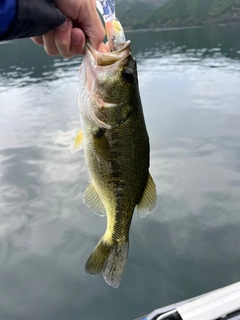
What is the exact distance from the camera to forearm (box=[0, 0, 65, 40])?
1366 mm

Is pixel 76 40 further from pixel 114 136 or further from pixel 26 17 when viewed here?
pixel 114 136

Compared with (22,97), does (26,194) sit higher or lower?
higher

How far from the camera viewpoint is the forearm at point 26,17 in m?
1.37

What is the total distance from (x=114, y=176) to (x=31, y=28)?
3.20 feet

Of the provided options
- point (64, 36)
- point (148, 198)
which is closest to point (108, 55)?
point (64, 36)

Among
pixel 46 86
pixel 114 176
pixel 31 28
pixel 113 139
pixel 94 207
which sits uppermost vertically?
pixel 31 28

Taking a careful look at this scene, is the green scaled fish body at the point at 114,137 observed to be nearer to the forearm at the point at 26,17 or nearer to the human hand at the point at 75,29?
the human hand at the point at 75,29

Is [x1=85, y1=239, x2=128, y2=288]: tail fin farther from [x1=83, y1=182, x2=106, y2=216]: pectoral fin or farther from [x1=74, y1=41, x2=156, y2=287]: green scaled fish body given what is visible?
[x1=83, y1=182, x2=106, y2=216]: pectoral fin

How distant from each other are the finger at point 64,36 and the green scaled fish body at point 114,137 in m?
0.12

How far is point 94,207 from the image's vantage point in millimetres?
2229

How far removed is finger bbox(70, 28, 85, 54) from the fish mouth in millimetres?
45

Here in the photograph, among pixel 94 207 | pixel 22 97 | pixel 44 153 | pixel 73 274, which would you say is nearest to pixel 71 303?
pixel 73 274

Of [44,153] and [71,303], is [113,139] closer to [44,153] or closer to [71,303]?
[71,303]

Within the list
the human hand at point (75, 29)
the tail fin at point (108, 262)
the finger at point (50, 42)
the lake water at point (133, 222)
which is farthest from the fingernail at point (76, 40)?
the lake water at point (133, 222)
